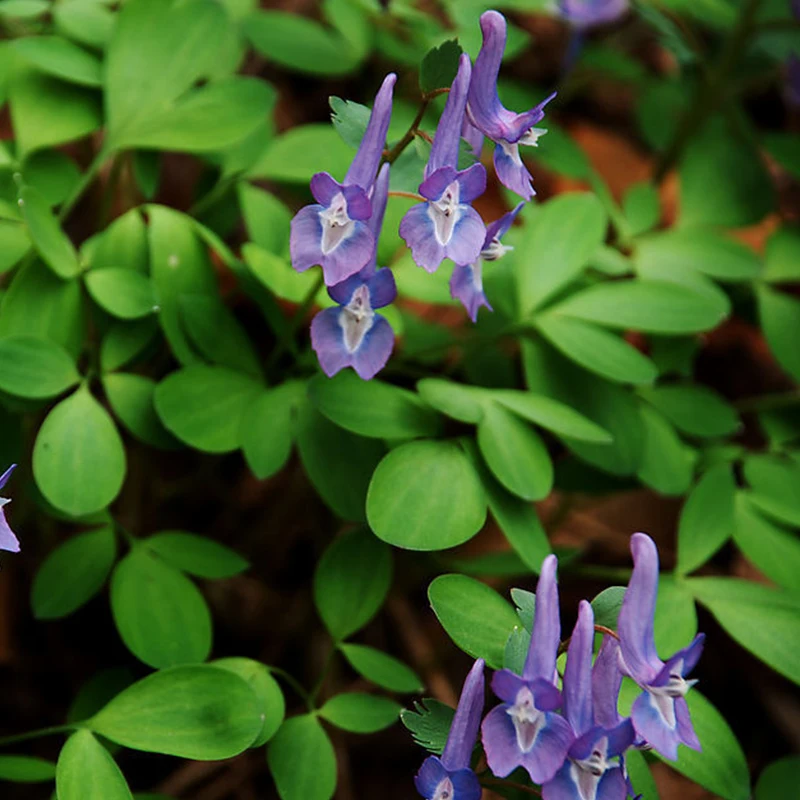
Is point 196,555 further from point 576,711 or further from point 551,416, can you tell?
point 576,711

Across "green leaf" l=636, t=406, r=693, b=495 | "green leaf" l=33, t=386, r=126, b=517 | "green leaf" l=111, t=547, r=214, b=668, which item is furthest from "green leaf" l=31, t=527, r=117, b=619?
"green leaf" l=636, t=406, r=693, b=495

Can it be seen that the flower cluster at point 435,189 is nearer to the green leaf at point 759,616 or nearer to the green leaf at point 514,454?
the green leaf at point 514,454

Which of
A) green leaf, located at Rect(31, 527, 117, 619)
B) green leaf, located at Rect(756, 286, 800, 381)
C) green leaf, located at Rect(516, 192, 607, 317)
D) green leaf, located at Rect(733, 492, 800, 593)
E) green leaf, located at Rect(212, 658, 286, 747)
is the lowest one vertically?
green leaf, located at Rect(31, 527, 117, 619)

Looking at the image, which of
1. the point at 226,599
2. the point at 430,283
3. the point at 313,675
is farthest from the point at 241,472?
the point at 430,283

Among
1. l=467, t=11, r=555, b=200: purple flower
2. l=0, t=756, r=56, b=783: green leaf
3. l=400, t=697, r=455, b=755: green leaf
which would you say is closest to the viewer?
l=400, t=697, r=455, b=755: green leaf

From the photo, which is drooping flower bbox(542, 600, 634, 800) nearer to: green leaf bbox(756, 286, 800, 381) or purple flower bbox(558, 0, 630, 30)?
green leaf bbox(756, 286, 800, 381)

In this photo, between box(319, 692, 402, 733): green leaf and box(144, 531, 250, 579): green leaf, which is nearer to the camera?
box(319, 692, 402, 733): green leaf

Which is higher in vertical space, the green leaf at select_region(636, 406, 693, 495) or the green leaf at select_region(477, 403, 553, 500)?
the green leaf at select_region(477, 403, 553, 500)

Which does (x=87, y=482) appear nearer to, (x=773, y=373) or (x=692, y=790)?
(x=692, y=790)

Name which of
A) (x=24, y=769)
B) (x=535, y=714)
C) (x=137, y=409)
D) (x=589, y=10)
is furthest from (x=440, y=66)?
(x=589, y=10)
